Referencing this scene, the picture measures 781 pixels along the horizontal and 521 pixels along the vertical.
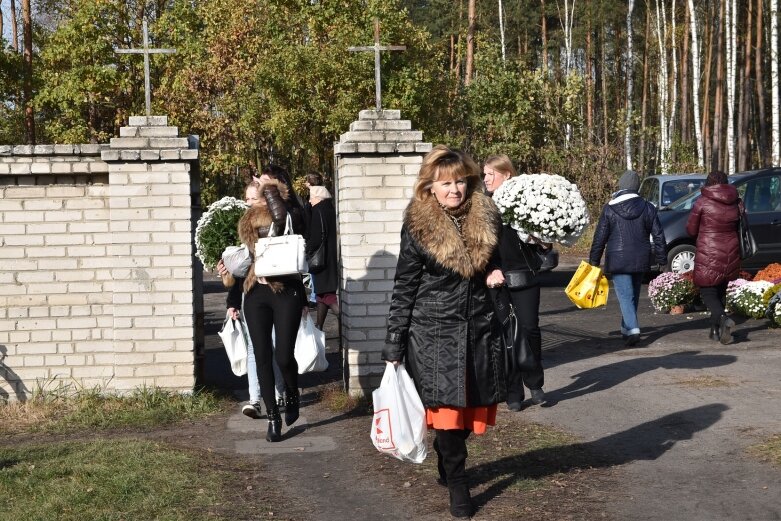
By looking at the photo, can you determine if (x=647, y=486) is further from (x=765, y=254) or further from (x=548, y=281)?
(x=548, y=281)

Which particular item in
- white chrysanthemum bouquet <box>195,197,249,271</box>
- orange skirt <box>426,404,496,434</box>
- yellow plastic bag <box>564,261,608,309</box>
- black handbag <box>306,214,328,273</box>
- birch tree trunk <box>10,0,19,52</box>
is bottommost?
orange skirt <box>426,404,496,434</box>

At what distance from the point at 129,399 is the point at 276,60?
2026cm

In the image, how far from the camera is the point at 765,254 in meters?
17.6

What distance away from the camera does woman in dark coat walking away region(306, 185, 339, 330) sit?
11711mm

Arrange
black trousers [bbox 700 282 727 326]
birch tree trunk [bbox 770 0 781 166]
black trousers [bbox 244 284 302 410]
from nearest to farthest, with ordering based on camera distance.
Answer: black trousers [bbox 244 284 302 410] < black trousers [bbox 700 282 727 326] < birch tree trunk [bbox 770 0 781 166]

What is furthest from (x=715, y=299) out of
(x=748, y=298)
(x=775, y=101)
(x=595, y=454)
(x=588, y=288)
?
(x=775, y=101)

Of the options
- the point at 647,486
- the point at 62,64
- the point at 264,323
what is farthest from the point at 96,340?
the point at 62,64

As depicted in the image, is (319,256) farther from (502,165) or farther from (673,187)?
(673,187)

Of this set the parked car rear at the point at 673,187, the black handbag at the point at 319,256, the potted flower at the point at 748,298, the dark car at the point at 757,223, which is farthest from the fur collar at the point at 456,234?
the parked car rear at the point at 673,187

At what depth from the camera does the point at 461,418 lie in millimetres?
5746

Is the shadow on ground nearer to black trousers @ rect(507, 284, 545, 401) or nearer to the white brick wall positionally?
black trousers @ rect(507, 284, 545, 401)

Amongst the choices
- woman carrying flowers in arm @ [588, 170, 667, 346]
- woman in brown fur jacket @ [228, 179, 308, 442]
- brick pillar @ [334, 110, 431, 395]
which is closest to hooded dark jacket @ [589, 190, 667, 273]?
woman carrying flowers in arm @ [588, 170, 667, 346]

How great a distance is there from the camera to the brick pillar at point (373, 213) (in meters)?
9.12

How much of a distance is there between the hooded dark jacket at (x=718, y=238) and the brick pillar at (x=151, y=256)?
5.67 metres
